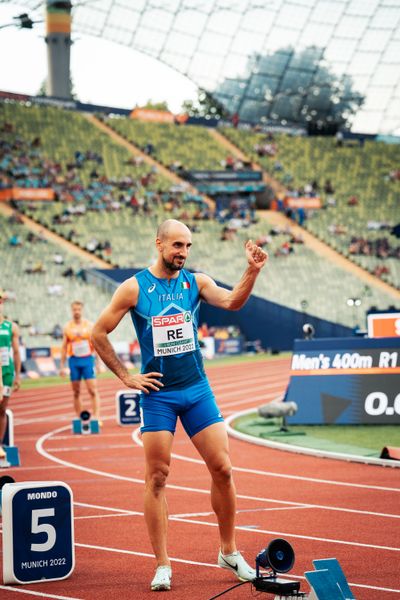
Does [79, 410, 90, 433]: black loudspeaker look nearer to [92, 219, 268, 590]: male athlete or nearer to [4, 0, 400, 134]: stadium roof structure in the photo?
[92, 219, 268, 590]: male athlete

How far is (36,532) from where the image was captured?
7.16 m

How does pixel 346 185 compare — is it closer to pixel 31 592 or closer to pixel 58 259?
pixel 58 259

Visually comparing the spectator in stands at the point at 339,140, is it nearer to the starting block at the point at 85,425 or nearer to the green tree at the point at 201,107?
the green tree at the point at 201,107

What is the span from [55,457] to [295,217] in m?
43.6

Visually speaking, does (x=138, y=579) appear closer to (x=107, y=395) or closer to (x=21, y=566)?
(x=21, y=566)

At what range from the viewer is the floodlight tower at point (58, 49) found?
2685 inches

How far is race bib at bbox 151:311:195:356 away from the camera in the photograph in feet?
22.9

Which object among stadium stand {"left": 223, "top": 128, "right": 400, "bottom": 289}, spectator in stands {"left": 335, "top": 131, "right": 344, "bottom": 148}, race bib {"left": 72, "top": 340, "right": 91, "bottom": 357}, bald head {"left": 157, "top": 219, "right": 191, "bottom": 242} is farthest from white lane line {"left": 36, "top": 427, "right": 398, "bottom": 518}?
spectator in stands {"left": 335, "top": 131, "right": 344, "bottom": 148}

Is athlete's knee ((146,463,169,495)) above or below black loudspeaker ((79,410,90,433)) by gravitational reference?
above

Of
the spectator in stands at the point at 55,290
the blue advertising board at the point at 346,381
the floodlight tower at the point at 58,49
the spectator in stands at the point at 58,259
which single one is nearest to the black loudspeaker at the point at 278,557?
the blue advertising board at the point at 346,381

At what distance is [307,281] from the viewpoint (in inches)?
1929

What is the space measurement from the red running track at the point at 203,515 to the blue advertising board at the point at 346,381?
1.52 m

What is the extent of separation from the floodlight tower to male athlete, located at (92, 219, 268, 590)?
62974mm

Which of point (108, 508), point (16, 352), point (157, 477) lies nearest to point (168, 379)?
point (157, 477)
